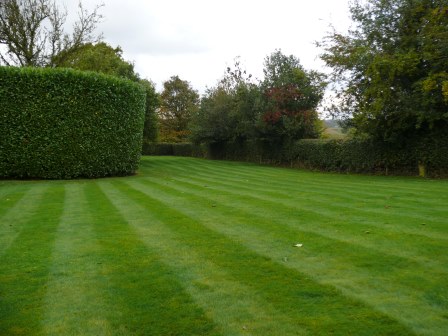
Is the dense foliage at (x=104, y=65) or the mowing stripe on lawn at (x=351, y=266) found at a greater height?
the dense foliage at (x=104, y=65)

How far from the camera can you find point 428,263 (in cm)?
491

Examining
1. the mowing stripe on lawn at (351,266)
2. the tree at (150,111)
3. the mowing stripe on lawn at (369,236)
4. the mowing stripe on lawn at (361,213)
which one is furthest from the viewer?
the tree at (150,111)

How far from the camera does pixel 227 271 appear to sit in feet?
15.8

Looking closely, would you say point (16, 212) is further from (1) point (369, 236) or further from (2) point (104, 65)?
(2) point (104, 65)

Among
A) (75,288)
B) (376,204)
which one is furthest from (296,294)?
(376,204)

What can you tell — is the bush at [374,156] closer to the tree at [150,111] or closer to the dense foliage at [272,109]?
the dense foliage at [272,109]

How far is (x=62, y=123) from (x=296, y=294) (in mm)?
15934

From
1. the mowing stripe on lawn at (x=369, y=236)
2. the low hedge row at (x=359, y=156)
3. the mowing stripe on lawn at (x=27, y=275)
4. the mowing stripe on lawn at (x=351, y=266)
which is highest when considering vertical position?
the low hedge row at (x=359, y=156)

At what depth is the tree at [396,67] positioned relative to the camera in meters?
18.4

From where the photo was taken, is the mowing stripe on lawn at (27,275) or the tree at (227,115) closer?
the mowing stripe on lawn at (27,275)

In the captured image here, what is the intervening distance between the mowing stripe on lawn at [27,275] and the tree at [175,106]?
54.6 metres

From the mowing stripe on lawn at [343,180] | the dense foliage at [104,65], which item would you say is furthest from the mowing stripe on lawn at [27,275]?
the dense foliage at [104,65]

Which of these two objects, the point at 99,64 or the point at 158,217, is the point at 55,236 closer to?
the point at 158,217

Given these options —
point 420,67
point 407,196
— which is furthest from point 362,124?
point 407,196
